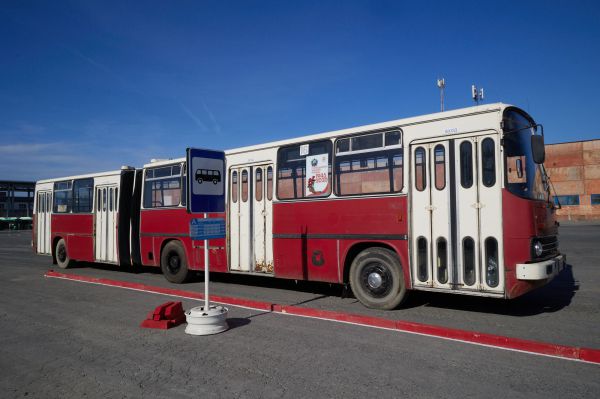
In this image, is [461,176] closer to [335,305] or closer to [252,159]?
[335,305]

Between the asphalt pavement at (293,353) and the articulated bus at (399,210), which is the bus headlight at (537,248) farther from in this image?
the asphalt pavement at (293,353)

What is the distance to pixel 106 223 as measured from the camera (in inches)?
547

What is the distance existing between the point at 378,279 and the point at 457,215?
1.84 meters

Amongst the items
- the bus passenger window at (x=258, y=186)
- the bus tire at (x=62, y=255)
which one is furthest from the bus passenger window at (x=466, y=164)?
the bus tire at (x=62, y=255)

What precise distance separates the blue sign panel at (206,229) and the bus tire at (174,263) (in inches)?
194

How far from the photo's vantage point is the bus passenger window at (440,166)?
23.4 ft

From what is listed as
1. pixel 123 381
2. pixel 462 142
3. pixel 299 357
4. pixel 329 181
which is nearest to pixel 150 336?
pixel 123 381

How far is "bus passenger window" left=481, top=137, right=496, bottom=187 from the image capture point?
6.65 m

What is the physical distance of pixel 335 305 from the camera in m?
8.25

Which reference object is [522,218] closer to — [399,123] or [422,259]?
[422,259]

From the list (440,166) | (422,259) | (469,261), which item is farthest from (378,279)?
(440,166)

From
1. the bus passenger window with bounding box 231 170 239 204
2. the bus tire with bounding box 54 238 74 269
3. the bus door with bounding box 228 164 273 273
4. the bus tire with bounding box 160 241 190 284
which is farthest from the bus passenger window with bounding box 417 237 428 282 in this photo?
the bus tire with bounding box 54 238 74 269

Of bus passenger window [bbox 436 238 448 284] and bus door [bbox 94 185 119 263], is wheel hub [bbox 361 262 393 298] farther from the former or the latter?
bus door [bbox 94 185 119 263]

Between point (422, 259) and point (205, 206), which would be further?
point (422, 259)
